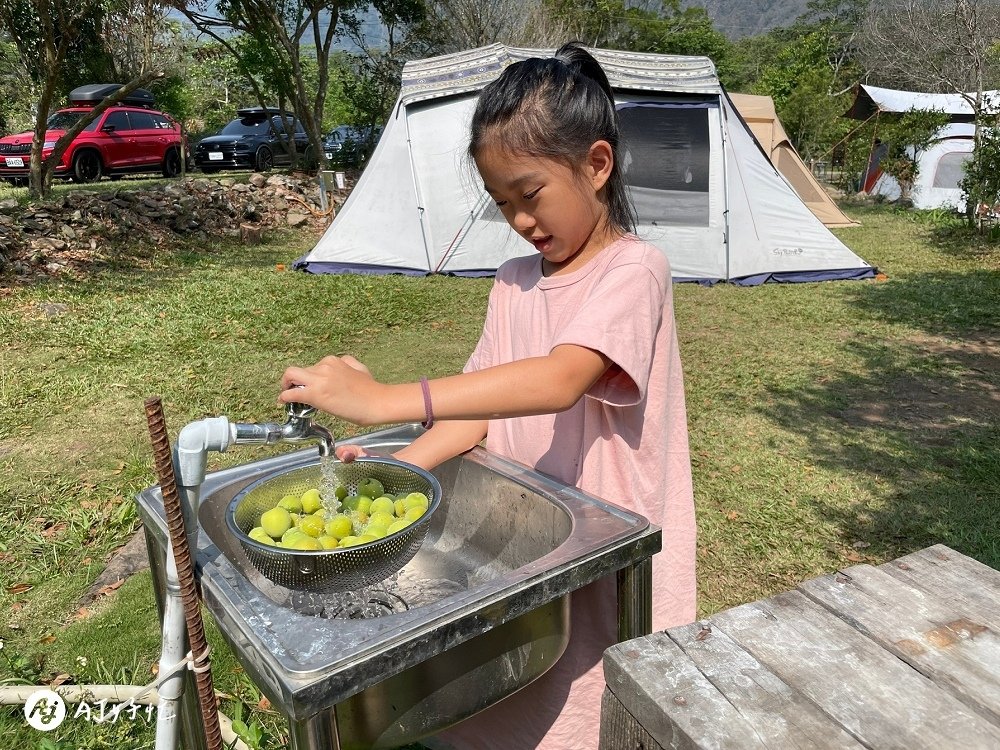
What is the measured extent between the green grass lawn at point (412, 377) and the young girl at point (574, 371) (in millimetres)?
1143

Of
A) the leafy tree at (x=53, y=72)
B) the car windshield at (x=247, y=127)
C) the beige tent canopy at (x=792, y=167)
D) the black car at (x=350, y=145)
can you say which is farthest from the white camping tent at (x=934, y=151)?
the car windshield at (x=247, y=127)

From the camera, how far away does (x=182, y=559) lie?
1.08 metres

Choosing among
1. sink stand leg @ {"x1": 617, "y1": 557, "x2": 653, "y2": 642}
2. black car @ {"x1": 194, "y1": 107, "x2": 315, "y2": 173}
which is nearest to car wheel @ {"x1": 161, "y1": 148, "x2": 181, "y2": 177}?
black car @ {"x1": 194, "y1": 107, "x2": 315, "y2": 173}

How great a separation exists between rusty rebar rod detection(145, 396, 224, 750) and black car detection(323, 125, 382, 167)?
1662 centimetres

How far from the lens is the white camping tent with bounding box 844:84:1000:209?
13867 millimetres

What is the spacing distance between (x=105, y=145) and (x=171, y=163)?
169 cm

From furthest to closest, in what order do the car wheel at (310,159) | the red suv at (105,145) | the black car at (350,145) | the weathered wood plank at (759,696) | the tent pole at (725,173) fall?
the black car at (350,145), the car wheel at (310,159), the red suv at (105,145), the tent pole at (725,173), the weathered wood plank at (759,696)

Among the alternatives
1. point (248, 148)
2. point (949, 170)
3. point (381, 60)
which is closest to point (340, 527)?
point (949, 170)

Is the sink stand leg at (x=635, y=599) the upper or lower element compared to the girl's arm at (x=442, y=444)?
lower

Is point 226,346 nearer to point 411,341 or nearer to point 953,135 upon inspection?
point 411,341

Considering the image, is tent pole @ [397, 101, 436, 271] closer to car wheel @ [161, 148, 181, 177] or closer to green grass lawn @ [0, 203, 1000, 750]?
green grass lawn @ [0, 203, 1000, 750]

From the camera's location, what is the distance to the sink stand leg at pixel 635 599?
1280 millimetres

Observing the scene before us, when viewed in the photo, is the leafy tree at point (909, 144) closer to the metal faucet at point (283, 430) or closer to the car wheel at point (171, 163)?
the car wheel at point (171, 163)

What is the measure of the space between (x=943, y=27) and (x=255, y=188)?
14.2 m
